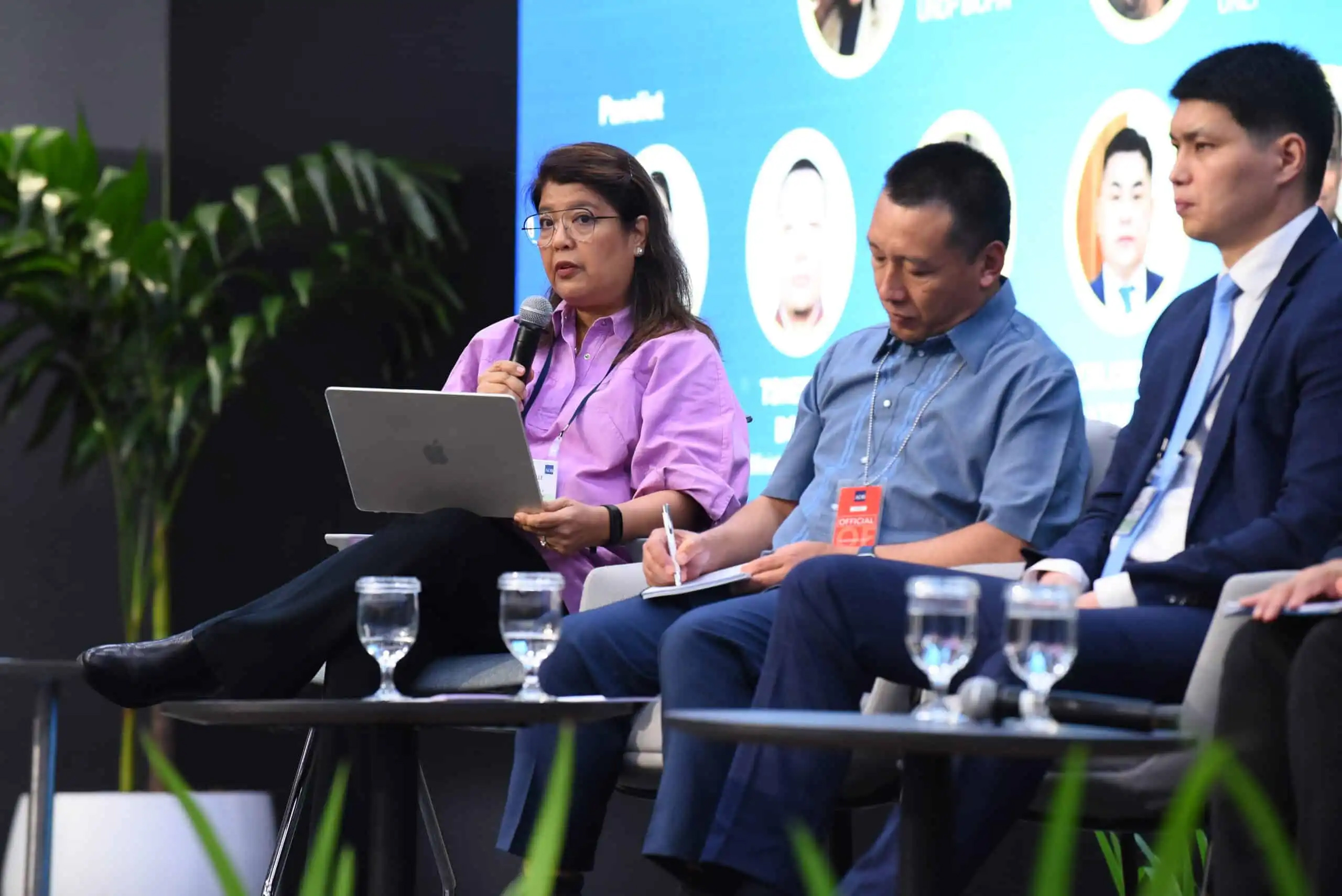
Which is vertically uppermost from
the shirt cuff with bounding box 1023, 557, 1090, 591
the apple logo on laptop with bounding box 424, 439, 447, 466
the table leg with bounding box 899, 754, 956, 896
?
the apple logo on laptop with bounding box 424, 439, 447, 466

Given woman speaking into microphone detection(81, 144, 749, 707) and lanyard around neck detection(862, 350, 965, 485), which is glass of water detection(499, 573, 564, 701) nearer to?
woman speaking into microphone detection(81, 144, 749, 707)

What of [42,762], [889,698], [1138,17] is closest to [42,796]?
[42,762]

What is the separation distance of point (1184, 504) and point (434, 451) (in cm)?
112

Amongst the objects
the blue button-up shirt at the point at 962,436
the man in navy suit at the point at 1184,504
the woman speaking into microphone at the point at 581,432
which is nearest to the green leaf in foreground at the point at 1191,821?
the man in navy suit at the point at 1184,504

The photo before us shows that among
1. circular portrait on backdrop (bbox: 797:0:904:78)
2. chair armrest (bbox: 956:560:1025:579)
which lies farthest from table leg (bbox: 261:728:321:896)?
circular portrait on backdrop (bbox: 797:0:904:78)

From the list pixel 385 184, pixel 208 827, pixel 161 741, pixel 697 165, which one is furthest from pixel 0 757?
pixel 208 827

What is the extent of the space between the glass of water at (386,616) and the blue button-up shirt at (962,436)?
85cm

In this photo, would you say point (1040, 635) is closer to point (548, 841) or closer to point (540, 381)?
point (548, 841)

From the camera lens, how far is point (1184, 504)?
7.59 feet

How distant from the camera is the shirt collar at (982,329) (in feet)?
8.82

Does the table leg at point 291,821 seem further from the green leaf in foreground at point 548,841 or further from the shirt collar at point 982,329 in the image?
the green leaf in foreground at point 548,841

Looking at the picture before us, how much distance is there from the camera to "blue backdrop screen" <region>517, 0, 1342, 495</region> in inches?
129

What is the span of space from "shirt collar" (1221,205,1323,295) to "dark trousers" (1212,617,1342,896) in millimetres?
550

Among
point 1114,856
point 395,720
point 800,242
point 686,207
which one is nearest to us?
point 395,720
